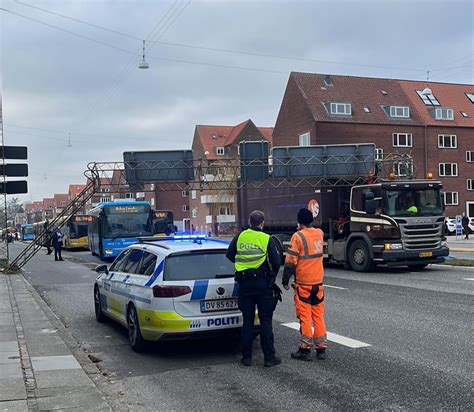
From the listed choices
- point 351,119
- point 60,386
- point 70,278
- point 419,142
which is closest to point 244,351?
point 60,386

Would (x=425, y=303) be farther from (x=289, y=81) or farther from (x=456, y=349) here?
(x=289, y=81)

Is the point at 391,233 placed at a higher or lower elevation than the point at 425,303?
higher

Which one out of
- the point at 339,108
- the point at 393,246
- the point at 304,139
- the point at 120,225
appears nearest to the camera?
the point at 393,246

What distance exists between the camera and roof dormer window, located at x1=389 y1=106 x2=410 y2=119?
54.2 m

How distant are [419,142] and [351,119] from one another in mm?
7696

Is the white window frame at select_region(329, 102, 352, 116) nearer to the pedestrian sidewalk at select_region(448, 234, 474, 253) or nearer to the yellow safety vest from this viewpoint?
the pedestrian sidewalk at select_region(448, 234, 474, 253)

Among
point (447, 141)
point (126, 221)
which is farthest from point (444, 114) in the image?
point (126, 221)

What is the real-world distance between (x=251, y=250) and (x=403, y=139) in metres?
50.7

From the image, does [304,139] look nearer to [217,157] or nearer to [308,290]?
[217,157]

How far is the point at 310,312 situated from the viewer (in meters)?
6.88

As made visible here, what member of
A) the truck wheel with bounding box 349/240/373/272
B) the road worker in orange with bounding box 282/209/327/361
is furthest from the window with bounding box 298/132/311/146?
the road worker in orange with bounding box 282/209/327/361

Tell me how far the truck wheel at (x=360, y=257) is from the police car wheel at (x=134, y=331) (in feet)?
37.3

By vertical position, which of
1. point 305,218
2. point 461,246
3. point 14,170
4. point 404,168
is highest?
point 404,168

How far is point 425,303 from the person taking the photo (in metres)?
11.1
